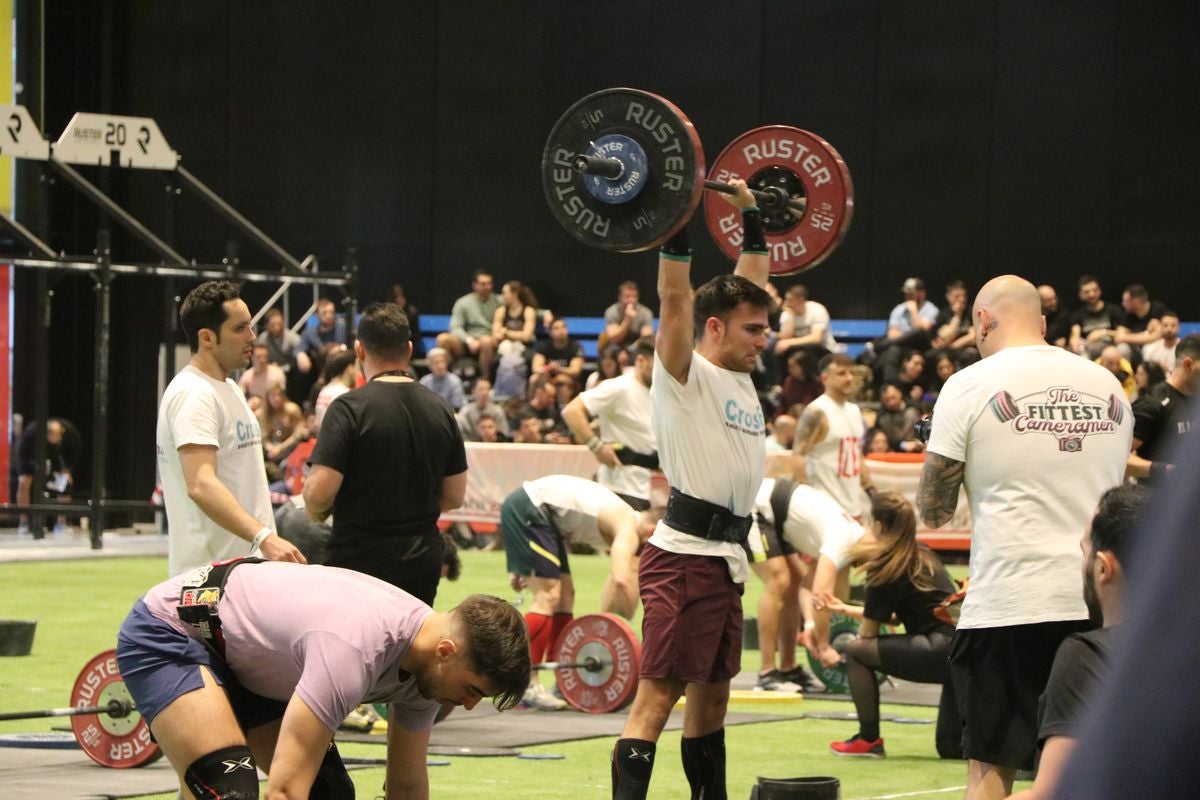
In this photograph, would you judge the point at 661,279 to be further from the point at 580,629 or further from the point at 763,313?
the point at 580,629

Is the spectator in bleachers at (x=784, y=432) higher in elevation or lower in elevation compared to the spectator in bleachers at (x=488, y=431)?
higher

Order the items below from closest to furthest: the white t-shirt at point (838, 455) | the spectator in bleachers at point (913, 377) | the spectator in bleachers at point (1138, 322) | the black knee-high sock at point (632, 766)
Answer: the black knee-high sock at point (632, 766) < the white t-shirt at point (838, 455) < the spectator in bleachers at point (1138, 322) < the spectator in bleachers at point (913, 377)

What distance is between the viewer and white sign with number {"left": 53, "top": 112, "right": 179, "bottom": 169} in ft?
49.9

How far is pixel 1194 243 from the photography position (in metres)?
17.5

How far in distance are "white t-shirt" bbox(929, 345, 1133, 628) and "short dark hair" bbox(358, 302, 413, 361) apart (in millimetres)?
1828

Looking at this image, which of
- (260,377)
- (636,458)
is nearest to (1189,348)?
(636,458)

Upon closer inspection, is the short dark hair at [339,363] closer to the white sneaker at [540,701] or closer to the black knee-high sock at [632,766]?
the white sneaker at [540,701]

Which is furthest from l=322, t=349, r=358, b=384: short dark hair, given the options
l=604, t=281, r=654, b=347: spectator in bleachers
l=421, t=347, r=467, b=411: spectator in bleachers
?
l=604, t=281, r=654, b=347: spectator in bleachers

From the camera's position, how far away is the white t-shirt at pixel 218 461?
5258 millimetres

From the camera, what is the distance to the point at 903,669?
6.70 m

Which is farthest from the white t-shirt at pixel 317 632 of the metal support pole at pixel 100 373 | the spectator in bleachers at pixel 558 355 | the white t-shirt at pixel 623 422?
the spectator in bleachers at pixel 558 355

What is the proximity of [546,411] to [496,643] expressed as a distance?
46.2ft

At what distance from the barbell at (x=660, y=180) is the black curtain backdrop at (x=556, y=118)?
41.4 ft

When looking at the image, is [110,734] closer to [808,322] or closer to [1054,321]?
[808,322]
